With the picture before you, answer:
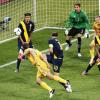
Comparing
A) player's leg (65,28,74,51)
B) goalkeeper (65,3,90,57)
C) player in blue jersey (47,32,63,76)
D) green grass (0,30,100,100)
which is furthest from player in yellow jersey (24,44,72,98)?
player's leg (65,28,74,51)

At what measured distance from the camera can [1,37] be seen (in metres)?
28.4

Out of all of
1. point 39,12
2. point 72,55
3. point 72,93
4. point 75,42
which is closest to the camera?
point 72,93

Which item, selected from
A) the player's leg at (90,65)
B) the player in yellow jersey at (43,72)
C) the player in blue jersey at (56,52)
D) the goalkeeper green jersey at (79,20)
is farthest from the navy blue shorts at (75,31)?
the player in yellow jersey at (43,72)

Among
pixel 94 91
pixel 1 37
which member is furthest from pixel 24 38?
pixel 1 37

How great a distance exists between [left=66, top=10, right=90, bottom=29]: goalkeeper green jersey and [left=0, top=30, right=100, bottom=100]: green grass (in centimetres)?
128

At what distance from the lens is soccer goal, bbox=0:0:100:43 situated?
101 ft

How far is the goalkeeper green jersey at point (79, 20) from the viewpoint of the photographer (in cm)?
2407

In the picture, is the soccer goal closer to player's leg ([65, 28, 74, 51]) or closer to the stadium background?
the stadium background

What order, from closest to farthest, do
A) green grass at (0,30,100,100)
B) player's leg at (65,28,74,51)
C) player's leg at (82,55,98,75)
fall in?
1. green grass at (0,30,100,100)
2. player's leg at (82,55,98,75)
3. player's leg at (65,28,74,51)

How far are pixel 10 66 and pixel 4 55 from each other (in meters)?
1.95

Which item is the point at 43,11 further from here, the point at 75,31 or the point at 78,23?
the point at 78,23

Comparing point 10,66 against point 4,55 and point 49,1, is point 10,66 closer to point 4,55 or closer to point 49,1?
point 4,55

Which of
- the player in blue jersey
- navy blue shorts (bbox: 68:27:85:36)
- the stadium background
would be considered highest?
the player in blue jersey

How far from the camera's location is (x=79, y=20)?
2423cm
